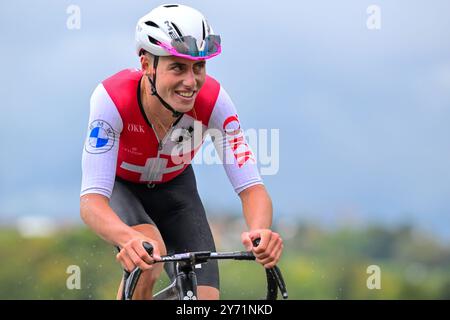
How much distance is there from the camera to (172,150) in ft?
28.5

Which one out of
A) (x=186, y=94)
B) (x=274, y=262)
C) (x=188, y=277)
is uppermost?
(x=186, y=94)

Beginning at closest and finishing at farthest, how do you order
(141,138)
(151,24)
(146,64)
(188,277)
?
(188,277)
(151,24)
(146,64)
(141,138)

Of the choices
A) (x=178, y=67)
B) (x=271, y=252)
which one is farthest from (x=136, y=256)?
(x=178, y=67)

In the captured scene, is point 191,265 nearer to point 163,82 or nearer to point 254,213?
point 254,213

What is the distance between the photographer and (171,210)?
8.89 m

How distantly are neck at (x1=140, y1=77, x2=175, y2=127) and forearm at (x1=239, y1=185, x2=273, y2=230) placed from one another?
2.68 feet

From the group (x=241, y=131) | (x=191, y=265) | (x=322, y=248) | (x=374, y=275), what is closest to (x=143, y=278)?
(x=191, y=265)

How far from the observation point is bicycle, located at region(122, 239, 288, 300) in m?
7.01

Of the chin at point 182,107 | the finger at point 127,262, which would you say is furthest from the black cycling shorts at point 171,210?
the finger at point 127,262

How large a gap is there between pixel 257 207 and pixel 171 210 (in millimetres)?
1110

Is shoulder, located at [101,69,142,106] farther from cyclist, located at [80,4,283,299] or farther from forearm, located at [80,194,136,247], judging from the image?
forearm, located at [80,194,136,247]

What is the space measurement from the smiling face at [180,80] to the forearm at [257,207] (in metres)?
0.76

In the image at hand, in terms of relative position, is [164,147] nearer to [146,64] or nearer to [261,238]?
[146,64]

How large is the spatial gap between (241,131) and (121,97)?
926 millimetres
